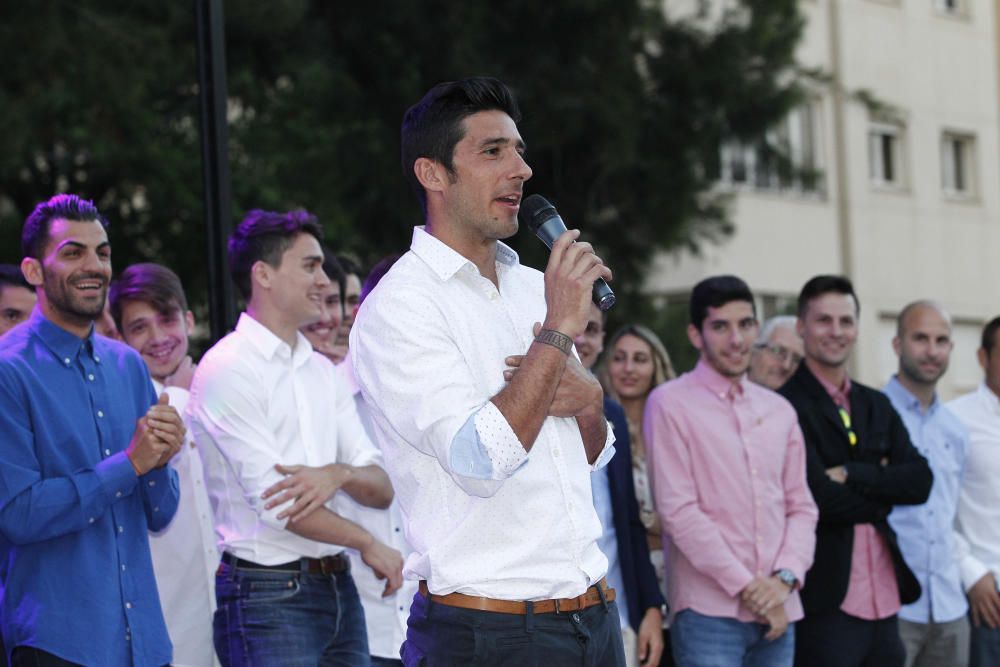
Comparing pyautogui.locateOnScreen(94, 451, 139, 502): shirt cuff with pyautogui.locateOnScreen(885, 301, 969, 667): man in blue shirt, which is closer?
pyautogui.locateOnScreen(94, 451, 139, 502): shirt cuff

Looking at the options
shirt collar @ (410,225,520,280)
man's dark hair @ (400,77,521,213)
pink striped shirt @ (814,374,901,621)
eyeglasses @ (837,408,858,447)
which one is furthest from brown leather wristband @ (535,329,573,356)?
eyeglasses @ (837,408,858,447)

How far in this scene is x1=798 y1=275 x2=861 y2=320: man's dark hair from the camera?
744cm

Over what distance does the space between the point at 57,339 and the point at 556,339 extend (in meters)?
2.06

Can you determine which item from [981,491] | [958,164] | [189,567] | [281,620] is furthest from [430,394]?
[958,164]

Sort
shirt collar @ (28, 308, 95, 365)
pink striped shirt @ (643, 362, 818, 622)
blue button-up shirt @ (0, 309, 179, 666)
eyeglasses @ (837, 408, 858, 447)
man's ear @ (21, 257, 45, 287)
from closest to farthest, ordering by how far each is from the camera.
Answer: blue button-up shirt @ (0, 309, 179, 666)
shirt collar @ (28, 308, 95, 365)
man's ear @ (21, 257, 45, 287)
pink striped shirt @ (643, 362, 818, 622)
eyeglasses @ (837, 408, 858, 447)

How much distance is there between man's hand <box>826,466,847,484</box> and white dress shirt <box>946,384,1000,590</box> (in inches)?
55.4

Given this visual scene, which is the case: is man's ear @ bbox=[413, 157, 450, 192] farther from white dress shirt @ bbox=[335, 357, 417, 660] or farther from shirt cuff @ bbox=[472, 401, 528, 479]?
white dress shirt @ bbox=[335, 357, 417, 660]

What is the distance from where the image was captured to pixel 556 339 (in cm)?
359

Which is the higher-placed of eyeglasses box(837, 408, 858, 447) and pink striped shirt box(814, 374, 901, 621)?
eyeglasses box(837, 408, 858, 447)

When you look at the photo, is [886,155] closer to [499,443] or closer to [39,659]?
[39,659]

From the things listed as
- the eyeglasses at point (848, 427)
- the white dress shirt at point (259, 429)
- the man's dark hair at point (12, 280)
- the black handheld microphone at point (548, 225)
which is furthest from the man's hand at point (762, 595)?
the man's dark hair at point (12, 280)

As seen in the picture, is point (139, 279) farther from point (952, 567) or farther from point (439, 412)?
point (952, 567)

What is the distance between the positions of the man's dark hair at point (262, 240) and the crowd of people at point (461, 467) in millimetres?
13

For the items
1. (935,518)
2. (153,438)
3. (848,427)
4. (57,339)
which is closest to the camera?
(153,438)
